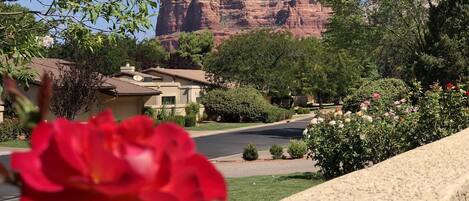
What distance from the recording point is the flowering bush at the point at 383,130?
11461mm

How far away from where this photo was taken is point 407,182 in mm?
4395

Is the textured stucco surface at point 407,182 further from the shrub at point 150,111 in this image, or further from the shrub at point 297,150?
the shrub at point 150,111

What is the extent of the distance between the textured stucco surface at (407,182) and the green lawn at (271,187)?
4574 mm

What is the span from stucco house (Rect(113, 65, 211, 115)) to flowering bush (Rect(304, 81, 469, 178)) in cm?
3063

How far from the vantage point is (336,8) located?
30.8 metres

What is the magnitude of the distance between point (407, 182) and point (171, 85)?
145ft

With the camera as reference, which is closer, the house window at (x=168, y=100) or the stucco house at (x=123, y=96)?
the stucco house at (x=123, y=96)

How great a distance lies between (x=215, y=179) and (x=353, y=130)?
11377mm

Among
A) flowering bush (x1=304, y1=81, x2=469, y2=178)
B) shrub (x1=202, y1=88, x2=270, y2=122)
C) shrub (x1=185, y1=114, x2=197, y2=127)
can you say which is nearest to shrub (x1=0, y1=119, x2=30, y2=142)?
shrub (x1=185, y1=114, x2=197, y2=127)

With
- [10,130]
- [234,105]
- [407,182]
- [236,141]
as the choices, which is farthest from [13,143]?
[407,182]

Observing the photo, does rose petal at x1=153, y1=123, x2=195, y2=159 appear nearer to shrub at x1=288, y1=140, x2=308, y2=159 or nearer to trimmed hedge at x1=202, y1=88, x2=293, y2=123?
shrub at x1=288, y1=140, x2=308, y2=159

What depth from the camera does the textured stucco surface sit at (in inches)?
159

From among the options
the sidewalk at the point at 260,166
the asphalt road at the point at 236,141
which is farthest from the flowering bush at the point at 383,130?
the asphalt road at the point at 236,141

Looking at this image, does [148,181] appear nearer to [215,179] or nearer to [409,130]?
[215,179]
